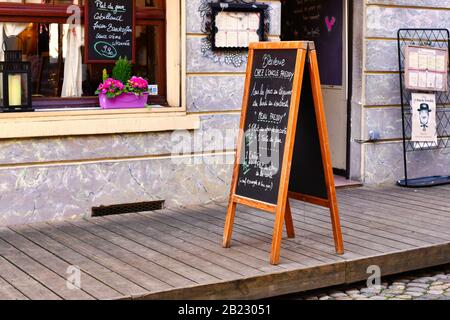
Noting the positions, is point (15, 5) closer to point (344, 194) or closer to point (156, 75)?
point (156, 75)

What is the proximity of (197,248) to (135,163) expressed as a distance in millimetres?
1635

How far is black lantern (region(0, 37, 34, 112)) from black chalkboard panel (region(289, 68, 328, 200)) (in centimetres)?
245

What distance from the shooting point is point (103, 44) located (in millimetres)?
7652

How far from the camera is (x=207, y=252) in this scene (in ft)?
20.4

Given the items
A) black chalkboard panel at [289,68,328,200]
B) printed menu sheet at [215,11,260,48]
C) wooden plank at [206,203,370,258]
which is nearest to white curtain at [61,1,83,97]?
printed menu sheet at [215,11,260,48]

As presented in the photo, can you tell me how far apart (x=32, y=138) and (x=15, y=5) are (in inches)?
46.2

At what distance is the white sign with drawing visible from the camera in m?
9.25

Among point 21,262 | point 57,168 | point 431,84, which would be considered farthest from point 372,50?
point 21,262

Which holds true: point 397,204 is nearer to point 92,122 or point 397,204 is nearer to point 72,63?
point 92,122

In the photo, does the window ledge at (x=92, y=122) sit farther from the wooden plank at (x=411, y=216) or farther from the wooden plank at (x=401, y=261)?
the wooden plank at (x=401, y=261)

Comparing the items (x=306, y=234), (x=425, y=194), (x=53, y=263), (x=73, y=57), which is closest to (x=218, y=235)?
(x=306, y=234)

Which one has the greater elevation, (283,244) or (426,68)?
(426,68)

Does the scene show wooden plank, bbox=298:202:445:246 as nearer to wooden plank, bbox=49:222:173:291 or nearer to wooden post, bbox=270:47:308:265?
wooden post, bbox=270:47:308:265

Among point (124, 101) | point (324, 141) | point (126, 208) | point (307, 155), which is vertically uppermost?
point (124, 101)
